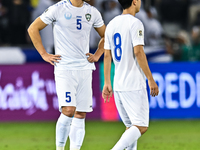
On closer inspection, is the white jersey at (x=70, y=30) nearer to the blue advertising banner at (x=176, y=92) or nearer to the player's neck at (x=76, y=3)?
the player's neck at (x=76, y=3)

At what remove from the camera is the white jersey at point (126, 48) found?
4723mm

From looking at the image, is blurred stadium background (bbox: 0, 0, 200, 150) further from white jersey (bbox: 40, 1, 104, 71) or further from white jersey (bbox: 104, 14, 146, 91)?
white jersey (bbox: 104, 14, 146, 91)

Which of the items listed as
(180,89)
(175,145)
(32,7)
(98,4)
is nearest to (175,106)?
(180,89)

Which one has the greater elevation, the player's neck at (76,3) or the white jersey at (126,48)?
the player's neck at (76,3)

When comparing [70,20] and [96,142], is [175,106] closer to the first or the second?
[96,142]

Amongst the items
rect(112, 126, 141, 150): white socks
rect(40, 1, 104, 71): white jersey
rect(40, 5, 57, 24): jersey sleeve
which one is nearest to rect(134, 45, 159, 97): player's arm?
rect(112, 126, 141, 150): white socks

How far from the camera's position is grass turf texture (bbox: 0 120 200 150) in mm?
7163

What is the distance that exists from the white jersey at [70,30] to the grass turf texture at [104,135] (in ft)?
6.09

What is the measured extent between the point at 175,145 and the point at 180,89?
2602 millimetres

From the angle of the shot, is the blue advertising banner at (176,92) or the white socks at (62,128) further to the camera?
the blue advertising banner at (176,92)

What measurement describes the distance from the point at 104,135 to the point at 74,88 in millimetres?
2849

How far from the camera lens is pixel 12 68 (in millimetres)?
9438

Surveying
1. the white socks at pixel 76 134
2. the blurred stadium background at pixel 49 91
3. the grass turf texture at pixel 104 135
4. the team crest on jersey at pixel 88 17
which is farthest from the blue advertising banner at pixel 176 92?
the team crest on jersey at pixel 88 17

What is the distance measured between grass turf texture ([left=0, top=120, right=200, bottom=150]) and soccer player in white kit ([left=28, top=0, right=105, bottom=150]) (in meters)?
1.46
